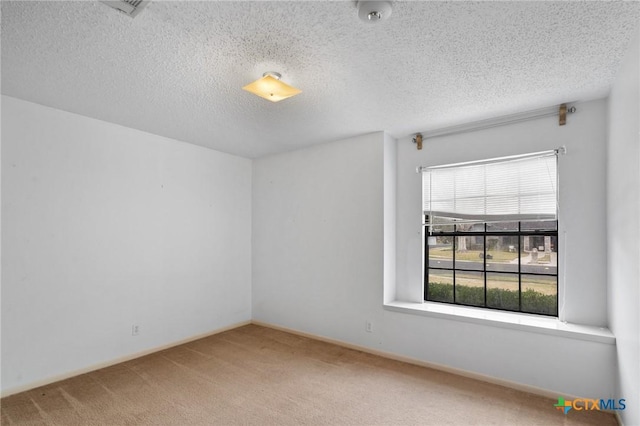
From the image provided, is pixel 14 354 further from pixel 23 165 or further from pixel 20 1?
pixel 20 1

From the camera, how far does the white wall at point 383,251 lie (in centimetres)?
291

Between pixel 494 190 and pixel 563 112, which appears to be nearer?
pixel 563 112

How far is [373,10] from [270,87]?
99 centimetres

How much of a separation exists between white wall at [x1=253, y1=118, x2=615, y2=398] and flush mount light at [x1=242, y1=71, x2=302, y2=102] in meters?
1.72

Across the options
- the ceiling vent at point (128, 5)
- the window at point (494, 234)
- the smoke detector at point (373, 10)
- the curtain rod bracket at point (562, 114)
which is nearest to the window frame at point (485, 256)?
the window at point (494, 234)

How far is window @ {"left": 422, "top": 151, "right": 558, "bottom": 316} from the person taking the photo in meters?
3.24

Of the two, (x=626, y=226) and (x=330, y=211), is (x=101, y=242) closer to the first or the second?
(x=330, y=211)

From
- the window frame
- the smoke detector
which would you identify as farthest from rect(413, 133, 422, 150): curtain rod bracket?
the smoke detector

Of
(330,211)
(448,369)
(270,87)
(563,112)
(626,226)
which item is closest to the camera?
(626,226)

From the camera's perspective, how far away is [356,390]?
9.70 ft

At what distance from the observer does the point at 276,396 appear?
9.33 feet

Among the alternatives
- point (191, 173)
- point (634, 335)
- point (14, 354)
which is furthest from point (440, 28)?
point (14, 354)

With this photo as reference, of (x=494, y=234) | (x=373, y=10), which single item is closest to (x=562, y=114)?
(x=494, y=234)

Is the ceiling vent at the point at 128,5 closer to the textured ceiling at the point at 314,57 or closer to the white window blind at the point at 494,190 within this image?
the textured ceiling at the point at 314,57
